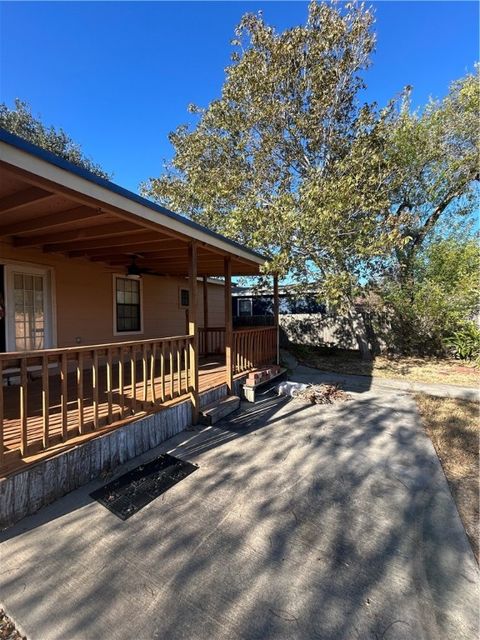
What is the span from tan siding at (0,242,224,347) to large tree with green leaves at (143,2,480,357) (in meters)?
2.95

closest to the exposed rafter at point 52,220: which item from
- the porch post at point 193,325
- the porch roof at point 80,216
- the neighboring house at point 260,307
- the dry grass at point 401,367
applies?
the porch roof at point 80,216

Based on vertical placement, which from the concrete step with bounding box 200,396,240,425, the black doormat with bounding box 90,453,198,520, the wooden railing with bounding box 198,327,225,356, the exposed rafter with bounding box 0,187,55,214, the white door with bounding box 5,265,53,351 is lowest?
the black doormat with bounding box 90,453,198,520

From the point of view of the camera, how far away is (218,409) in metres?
4.88

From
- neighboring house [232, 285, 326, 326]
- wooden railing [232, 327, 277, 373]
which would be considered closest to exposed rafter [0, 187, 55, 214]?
wooden railing [232, 327, 277, 373]

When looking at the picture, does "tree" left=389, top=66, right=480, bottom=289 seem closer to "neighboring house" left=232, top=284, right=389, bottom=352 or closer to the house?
"neighboring house" left=232, top=284, right=389, bottom=352

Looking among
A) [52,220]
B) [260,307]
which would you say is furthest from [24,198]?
[260,307]

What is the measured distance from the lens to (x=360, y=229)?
7.17 meters

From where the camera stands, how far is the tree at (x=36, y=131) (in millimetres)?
12484

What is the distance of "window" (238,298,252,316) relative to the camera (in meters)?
16.4

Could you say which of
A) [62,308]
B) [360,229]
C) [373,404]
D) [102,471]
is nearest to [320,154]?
[360,229]

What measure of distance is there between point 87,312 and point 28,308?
43.4 inches

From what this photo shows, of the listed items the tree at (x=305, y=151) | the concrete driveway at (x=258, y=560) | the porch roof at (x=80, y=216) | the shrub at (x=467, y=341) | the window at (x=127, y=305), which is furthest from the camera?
the shrub at (x=467, y=341)

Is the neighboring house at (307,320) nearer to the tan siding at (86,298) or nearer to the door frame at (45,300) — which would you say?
the tan siding at (86,298)

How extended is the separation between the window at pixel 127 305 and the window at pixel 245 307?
9141mm
